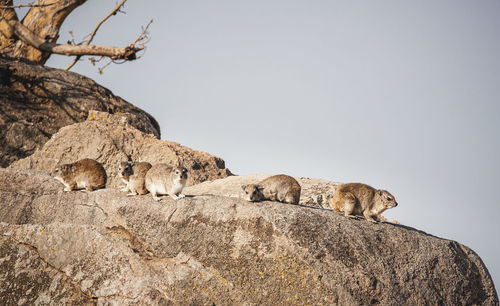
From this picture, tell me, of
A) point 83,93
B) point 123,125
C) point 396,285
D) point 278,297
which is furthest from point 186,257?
point 83,93

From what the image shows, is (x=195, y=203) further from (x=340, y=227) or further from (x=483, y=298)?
(x=483, y=298)

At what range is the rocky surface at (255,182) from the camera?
1407cm

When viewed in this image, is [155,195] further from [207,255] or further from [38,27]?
[38,27]

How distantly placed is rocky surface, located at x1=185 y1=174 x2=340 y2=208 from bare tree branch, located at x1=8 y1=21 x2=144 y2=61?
29.4ft

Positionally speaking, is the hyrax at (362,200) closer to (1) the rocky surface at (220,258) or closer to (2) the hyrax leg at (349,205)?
(2) the hyrax leg at (349,205)

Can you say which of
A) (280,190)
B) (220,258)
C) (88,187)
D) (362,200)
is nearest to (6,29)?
(88,187)

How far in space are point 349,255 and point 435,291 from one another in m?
2.08

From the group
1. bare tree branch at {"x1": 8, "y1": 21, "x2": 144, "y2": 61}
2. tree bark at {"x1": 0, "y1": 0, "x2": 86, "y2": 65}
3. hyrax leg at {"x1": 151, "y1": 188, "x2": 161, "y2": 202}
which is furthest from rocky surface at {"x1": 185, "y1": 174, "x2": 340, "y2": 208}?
tree bark at {"x1": 0, "y1": 0, "x2": 86, "y2": 65}

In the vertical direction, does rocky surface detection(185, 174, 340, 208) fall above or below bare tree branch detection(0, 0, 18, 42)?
below

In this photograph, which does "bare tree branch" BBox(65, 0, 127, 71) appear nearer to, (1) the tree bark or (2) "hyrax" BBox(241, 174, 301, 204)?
(1) the tree bark

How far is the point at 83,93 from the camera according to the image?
19.6 meters

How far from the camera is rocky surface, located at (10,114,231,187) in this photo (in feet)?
52.5

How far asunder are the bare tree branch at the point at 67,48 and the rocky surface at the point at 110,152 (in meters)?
5.05

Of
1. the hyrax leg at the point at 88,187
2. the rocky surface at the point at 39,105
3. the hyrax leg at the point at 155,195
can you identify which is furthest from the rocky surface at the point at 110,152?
the hyrax leg at the point at 155,195
